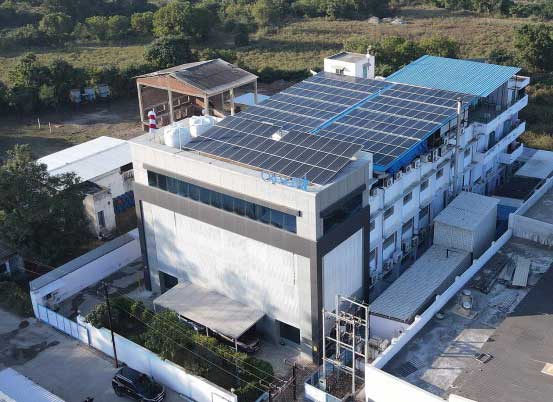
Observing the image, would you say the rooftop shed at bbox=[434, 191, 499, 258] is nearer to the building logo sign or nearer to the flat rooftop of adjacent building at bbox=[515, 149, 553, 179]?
the flat rooftop of adjacent building at bbox=[515, 149, 553, 179]

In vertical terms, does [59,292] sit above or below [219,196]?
below

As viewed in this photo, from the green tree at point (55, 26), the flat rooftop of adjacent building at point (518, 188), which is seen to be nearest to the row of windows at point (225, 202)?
the flat rooftop of adjacent building at point (518, 188)

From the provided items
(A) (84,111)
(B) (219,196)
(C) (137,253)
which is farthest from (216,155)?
(A) (84,111)

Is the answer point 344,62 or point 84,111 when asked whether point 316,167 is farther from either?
point 84,111

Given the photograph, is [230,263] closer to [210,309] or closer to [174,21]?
[210,309]

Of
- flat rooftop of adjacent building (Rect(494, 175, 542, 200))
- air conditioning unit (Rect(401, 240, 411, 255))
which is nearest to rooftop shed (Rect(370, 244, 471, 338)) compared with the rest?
air conditioning unit (Rect(401, 240, 411, 255))

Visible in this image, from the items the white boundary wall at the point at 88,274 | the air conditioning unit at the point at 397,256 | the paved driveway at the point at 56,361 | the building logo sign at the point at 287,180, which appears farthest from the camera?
the air conditioning unit at the point at 397,256

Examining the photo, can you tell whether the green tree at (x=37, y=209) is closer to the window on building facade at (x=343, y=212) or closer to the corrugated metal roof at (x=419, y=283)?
the window on building facade at (x=343, y=212)
